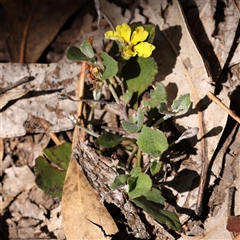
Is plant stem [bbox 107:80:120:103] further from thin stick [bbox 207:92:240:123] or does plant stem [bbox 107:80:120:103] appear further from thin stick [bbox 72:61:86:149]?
thin stick [bbox 207:92:240:123]

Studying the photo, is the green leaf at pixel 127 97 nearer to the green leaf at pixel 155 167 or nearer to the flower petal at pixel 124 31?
the flower petal at pixel 124 31

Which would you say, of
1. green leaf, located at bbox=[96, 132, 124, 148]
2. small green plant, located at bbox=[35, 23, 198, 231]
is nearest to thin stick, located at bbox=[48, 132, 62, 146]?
small green plant, located at bbox=[35, 23, 198, 231]

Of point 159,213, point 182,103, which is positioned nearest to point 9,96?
point 182,103

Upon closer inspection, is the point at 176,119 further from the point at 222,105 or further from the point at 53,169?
the point at 53,169

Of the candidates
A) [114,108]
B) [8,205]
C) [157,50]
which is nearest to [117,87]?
[114,108]

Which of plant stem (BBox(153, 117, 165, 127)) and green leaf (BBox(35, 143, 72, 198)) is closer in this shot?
plant stem (BBox(153, 117, 165, 127))

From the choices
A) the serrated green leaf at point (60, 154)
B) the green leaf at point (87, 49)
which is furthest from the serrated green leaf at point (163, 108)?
the serrated green leaf at point (60, 154)

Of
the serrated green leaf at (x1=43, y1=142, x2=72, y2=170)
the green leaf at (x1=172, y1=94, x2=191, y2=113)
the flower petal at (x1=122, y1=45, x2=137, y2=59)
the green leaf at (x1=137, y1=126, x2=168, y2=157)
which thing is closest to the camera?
the green leaf at (x1=137, y1=126, x2=168, y2=157)
